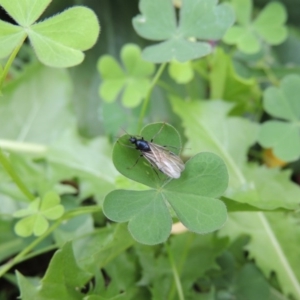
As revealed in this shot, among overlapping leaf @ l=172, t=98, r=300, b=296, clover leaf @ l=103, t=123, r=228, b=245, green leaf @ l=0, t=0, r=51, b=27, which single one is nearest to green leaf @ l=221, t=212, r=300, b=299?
overlapping leaf @ l=172, t=98, r=300, b=296

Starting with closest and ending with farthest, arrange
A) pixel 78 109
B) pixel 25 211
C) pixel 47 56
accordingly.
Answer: pixel 47 56 < pixel 25 211 < pixel 78 109

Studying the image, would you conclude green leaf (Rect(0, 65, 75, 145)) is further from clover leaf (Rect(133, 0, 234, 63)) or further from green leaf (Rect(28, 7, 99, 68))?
green leaf (Rect(28, 7, 99, 68))

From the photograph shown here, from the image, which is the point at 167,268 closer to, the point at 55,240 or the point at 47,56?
the point at 55,240

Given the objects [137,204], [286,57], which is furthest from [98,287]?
[286,57]

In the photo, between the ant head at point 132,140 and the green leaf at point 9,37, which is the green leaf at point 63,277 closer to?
the ant head at point 132,140

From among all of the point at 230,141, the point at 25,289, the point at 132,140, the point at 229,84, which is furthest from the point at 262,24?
the point at 25,289

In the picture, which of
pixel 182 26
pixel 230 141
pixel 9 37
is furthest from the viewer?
pixel 230 141

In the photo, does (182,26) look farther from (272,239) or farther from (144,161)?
(272,239)
